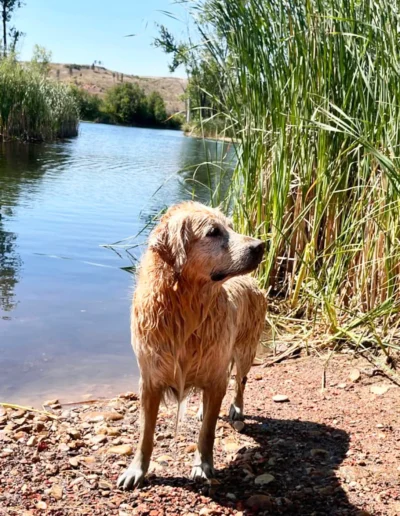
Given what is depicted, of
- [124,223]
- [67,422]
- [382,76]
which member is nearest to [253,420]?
[67,422]

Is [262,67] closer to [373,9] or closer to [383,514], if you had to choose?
[373,9]

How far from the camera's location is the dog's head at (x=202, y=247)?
3.29 m

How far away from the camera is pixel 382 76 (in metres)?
4.93

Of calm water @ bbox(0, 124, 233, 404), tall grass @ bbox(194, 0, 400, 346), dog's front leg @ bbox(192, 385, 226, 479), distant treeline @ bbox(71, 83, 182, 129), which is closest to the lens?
dog's front leg @ bbox(192, 385, 226, 479)

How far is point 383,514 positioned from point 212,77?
480 centimetres

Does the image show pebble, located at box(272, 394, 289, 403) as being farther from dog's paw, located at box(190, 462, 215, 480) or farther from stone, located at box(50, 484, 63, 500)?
stone, located at box(50, 484, 63, 500)

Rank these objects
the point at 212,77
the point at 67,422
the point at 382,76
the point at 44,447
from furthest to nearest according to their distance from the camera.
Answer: the point at 212,77 → the point at 382,76 → the point at 67,422 → the point at 44,447

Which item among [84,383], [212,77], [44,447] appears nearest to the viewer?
[44,447]

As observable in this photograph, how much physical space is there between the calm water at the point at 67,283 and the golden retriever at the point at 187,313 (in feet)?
6.12

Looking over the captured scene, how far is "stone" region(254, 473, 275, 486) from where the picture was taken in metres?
3.41

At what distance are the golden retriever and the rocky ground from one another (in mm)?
223

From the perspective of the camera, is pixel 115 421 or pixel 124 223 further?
pixel 124 223

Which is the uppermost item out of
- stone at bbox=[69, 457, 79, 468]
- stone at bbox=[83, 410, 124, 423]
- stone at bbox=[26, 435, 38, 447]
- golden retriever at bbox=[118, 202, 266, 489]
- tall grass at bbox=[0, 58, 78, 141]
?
tall grass at bbox=[0, 58, 78, 141]

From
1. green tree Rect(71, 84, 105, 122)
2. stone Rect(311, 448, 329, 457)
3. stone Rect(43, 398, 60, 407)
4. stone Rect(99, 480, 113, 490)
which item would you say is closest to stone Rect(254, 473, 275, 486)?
stone Rect(311, 448, 329, 457)
